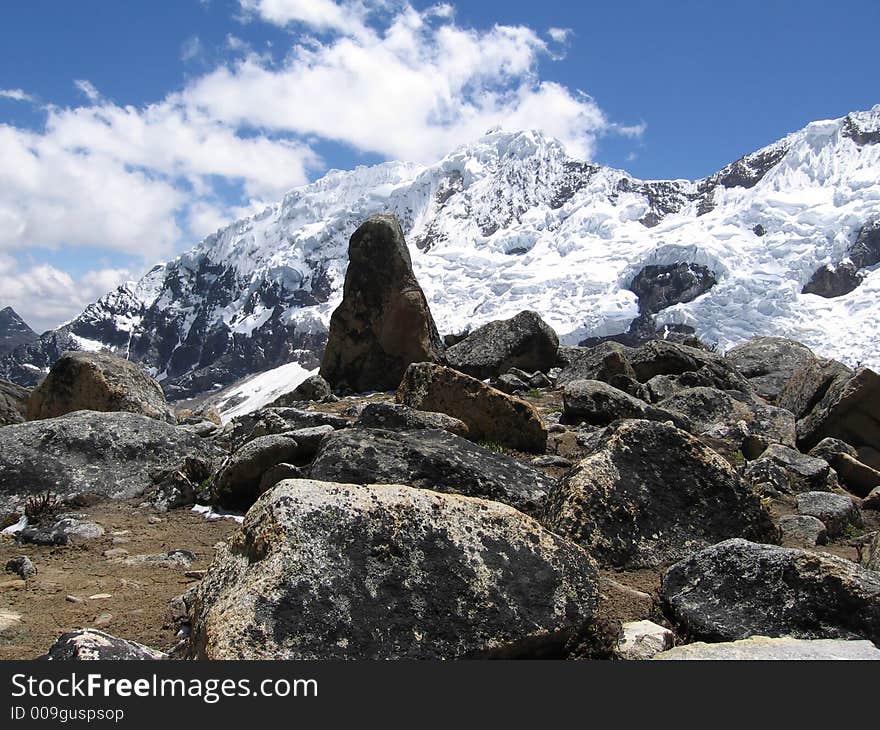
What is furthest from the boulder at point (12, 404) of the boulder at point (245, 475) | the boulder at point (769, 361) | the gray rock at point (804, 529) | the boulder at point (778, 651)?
the boulder at point (769, 361)

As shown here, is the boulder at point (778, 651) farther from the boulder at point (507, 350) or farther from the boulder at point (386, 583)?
the boulder at point (507, 350)

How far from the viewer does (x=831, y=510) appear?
944 centimetres

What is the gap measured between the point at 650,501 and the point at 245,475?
17.4 ft

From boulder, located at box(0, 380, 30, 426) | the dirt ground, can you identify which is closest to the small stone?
the dirt ground

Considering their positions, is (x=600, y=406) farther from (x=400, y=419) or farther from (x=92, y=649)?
(x=92, y=649)

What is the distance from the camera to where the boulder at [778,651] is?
4.53m

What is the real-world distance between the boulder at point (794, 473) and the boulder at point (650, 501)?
344 centimetres

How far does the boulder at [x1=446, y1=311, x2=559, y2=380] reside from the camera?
80.3ft

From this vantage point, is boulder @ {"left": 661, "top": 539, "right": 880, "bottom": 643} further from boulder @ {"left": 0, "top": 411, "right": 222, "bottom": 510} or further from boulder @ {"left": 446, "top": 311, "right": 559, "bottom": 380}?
boulder @ {"left": 446, "top": 311, "right": 559, "bottom": 380}

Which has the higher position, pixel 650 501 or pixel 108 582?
pixel 650 501

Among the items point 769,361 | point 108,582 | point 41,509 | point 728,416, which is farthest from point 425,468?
point 769,361

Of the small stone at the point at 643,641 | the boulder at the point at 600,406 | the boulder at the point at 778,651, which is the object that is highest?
the boulder at the point at 600,406

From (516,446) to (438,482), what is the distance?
13.1 feet

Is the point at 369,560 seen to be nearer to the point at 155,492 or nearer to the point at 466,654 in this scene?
the point at 466,654
